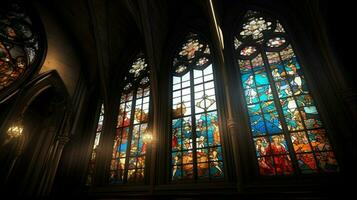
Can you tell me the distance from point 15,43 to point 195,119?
7.63 meters

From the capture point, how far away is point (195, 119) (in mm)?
6242

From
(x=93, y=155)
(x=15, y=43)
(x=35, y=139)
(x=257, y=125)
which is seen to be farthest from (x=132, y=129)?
(x=15, y=43)

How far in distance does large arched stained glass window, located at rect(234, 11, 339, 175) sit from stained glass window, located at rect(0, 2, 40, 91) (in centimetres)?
783

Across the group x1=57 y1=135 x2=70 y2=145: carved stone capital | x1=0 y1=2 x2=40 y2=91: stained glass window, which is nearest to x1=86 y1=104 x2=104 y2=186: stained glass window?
x1=57 y1=135 x2=70 y2=145: carved stone capital

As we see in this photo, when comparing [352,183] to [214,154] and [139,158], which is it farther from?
[139,158]

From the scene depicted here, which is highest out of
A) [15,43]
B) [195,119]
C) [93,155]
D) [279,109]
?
[15,43]

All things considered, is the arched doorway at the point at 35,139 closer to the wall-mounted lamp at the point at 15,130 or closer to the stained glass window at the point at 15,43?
the wall-mounted lamp at the point at 15,130

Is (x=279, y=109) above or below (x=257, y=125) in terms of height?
above

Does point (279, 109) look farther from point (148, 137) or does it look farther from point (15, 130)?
point (15, 130)

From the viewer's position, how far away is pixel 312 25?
19.1 ft

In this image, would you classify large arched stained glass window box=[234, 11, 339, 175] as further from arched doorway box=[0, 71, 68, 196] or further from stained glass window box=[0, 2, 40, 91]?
stained glass window box=[0, 2, 40, 91]

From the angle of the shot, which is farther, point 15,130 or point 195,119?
point 15,130

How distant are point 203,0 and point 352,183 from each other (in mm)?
6020

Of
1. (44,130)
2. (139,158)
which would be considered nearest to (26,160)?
(44,130)
